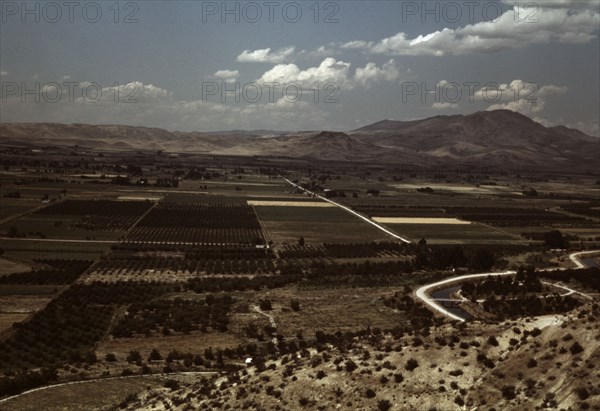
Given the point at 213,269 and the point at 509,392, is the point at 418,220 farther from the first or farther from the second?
the point at 509,392

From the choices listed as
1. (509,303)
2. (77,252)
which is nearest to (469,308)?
(509,303)

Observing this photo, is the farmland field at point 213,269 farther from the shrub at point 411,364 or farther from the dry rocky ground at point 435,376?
the shrub at point 411,364

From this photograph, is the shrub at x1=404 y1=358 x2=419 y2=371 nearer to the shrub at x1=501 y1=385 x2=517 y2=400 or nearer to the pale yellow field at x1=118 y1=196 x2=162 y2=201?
the shrub at x1=501 y1=385 x2=517 y2=400

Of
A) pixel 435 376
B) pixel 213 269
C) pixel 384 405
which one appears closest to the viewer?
pixel 384 405

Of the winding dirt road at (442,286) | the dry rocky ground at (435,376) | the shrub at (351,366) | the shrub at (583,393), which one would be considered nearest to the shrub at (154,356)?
the dry rocky ground at (435,376)

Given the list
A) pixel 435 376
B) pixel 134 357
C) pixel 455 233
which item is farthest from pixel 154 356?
pixel 455 233

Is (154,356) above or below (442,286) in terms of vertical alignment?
below

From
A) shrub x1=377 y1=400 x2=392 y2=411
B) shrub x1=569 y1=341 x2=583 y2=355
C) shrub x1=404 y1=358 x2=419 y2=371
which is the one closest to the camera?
shrub x1=377 y1=400 x2=392 y2=411

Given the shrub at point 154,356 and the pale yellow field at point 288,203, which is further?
the pale yellow field at point 288,203

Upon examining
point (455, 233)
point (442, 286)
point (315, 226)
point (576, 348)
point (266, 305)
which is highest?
point (576, 348)

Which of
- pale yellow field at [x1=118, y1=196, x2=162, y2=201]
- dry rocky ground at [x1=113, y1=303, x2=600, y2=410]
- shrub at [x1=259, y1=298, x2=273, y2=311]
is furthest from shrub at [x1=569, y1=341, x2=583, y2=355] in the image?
pale yellow field at [x1=118, y1=196, x2=162, y2=201]

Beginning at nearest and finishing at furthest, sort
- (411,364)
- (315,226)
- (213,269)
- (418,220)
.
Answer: (411,364)
(213,269)
(315,226)
(418,220)
